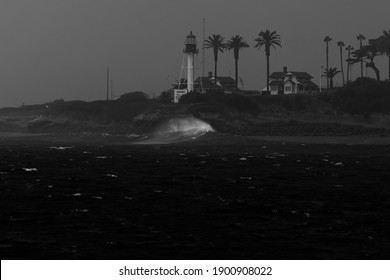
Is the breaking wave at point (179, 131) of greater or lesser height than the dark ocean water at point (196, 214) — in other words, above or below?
above

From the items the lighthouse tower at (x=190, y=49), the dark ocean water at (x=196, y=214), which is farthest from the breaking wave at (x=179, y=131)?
the dark ocean water at (x=196, y=214)

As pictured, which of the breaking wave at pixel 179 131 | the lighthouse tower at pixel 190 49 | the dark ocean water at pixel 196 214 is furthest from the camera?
the lighthouse tower at pixel 190 49

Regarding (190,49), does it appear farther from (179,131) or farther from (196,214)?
(196,214)

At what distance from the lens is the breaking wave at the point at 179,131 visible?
16450 cm

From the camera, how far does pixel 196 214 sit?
137 ft

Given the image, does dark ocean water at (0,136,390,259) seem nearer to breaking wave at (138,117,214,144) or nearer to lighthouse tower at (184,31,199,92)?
breaking wave at (138,117,214,144)

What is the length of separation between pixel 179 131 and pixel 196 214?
131470mm

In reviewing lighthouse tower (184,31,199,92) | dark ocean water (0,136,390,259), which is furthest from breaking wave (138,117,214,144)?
dark ocean water (0,136,390,259)

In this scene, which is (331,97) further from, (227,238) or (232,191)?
(227,238)

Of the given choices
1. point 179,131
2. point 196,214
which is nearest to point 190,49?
point 179,131

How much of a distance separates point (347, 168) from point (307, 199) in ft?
97.5

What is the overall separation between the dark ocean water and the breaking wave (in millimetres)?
90358

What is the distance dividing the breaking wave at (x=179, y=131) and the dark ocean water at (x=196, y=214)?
9036cm

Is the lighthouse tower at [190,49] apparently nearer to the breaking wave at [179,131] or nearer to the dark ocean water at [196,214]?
the breaking wave at [179,131]
